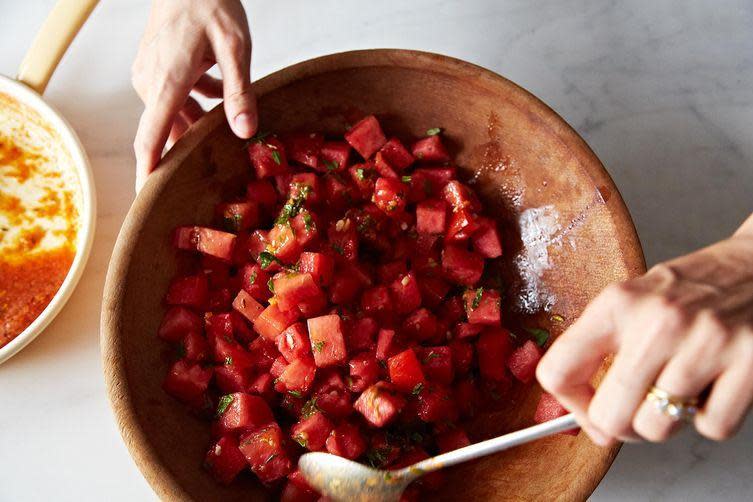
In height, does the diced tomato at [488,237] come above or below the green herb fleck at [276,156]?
below

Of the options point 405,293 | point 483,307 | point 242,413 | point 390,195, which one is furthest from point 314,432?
point 390,195

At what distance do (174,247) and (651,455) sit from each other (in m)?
1.42

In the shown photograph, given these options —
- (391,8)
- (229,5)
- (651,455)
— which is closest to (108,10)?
(229,5)

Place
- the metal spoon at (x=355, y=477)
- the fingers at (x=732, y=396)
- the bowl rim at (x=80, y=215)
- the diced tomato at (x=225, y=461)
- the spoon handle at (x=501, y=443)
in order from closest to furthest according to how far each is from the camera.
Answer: the fingers at (x=732, y=396), the spoon handle at (x=501, y=443), the metal spoon at (x=355, y=477), the diced tomato at (x=225, y=461), the bowl rim at (x=80, y=215)

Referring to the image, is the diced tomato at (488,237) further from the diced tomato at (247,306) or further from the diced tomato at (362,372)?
the diced tomato at (247,306)

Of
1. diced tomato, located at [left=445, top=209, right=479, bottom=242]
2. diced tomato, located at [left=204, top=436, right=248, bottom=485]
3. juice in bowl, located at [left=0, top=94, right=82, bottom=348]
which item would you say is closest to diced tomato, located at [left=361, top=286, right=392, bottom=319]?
diced tomato, located at [left=445, top=209, right=479, bottom=242]

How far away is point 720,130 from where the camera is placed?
2.15 m

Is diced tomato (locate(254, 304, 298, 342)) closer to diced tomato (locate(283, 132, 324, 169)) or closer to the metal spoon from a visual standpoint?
the metal spoon

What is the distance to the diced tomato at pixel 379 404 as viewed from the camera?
63.9 inches

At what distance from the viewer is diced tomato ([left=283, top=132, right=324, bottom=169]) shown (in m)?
1.89

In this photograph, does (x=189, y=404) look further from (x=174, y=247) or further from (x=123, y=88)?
(x=123, y=88)

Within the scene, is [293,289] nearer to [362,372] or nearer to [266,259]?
[266,259]

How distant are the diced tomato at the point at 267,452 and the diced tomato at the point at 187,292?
14.5 inches

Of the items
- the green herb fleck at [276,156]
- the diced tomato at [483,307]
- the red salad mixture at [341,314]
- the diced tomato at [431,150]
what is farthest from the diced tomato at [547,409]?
the green herb fleck at [276,156]
